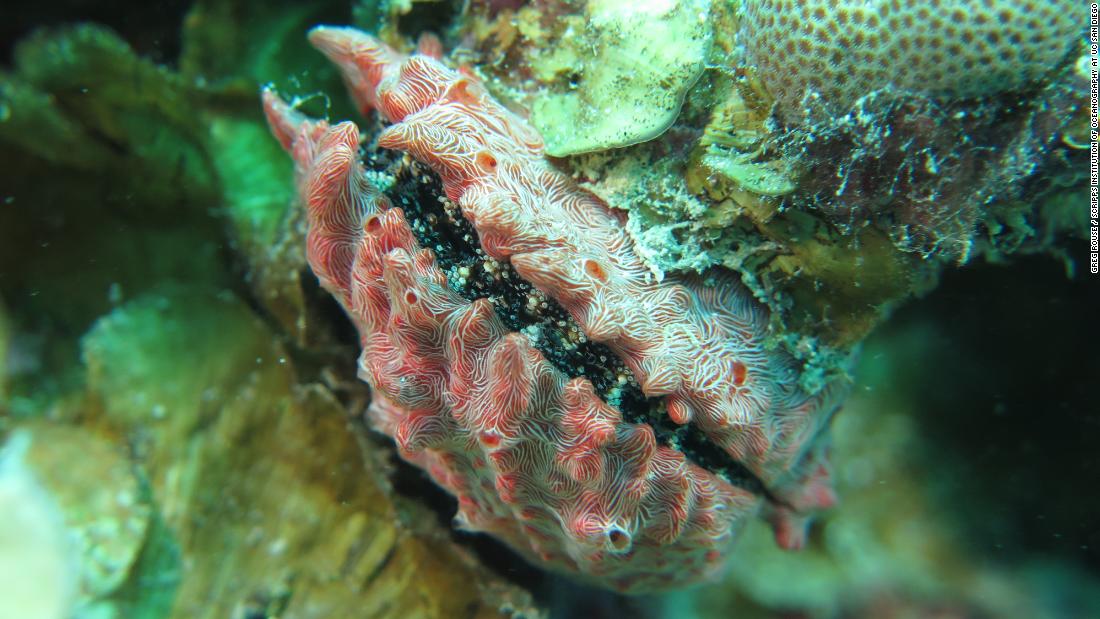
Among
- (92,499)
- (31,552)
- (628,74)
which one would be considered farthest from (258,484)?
(628,74)

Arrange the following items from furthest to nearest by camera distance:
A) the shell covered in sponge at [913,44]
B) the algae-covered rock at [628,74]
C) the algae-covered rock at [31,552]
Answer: the algae-covered rock at [31,552] < the algae-covered rock at [628,74] < the shell covered in sponge at [913,44]

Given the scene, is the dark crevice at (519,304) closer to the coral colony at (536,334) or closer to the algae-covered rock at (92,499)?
the coral colony at (536,334)

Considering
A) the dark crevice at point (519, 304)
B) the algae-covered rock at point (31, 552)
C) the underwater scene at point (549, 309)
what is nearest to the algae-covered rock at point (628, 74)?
the underwater scene at point (549, 309)

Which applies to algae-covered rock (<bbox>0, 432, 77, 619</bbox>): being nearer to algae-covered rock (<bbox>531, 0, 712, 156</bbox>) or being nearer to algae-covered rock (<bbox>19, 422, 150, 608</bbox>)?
algae-covered rock (<bbox>19, 422, 150, 608</bbox>)

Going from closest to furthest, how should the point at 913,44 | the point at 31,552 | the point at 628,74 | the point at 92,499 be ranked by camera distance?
the point at 913,44 → the point at 628,74 → the point at 31,552 → the point at 92,499

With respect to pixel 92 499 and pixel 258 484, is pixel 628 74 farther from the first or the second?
pixel 92 499

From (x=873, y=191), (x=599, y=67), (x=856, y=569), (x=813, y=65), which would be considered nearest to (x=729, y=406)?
(x=873, y=191)

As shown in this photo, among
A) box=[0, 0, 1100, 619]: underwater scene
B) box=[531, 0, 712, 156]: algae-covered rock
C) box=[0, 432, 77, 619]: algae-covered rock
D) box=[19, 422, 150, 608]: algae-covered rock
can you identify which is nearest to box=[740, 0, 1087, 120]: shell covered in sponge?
box=[0, 0, 1100, 619]: underwater scene

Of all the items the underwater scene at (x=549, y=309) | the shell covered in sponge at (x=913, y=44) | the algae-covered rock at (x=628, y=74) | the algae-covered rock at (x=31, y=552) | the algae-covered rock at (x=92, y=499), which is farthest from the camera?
the algae-covered rock at (x=92, y=499)
